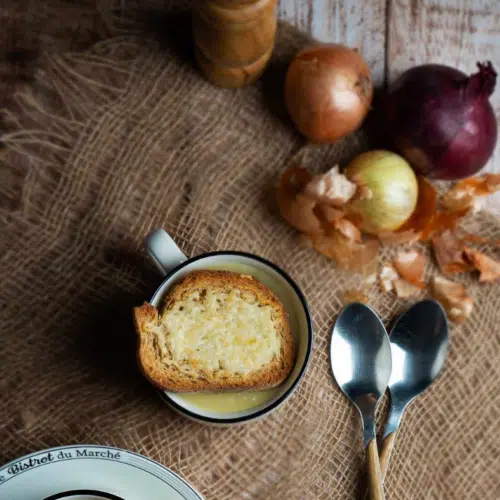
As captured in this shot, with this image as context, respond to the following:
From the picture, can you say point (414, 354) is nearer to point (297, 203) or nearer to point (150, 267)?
point (297, 203)

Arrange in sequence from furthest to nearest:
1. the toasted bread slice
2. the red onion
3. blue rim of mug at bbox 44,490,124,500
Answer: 1. the red onion
2. the toasted bread slice
3. blue rim of mug at bbox 44,490,124,500

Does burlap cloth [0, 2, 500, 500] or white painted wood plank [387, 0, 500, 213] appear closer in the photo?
burlap cloth [0, 2, 500, 500]

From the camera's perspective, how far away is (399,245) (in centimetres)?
130

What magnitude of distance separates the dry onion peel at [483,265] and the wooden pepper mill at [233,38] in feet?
1.62

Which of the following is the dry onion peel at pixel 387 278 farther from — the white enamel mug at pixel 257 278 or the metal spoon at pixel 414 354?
the white enamel mug at pixel 257 278

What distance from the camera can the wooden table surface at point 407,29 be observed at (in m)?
1.39

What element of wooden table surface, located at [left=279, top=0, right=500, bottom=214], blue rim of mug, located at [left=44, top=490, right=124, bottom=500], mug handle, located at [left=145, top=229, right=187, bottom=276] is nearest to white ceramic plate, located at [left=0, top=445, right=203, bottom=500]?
blue rim of mug, located at [left=44, top=490, right=124, bottom=500]

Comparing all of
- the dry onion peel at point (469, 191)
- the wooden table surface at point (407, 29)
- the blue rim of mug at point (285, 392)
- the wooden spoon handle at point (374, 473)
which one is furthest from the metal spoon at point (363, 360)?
the wooden table surface at point (407, 29)

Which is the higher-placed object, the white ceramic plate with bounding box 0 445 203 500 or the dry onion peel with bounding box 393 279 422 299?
the dry onion peel with bounding box 393 279 422 299

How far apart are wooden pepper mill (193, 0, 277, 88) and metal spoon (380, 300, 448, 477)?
0.50 m

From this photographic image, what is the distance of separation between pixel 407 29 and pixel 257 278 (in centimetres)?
59

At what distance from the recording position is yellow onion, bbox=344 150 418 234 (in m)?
1.22

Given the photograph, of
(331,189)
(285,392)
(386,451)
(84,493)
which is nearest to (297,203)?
(331,189)

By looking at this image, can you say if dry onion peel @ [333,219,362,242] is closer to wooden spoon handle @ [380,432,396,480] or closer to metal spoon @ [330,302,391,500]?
metal spoon @ [330,302,391,500]
